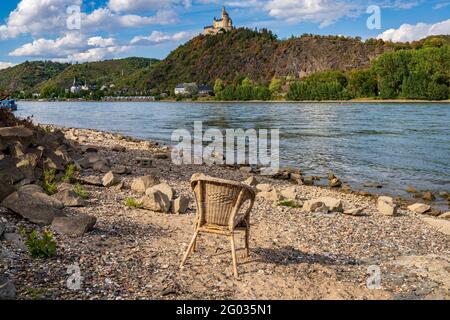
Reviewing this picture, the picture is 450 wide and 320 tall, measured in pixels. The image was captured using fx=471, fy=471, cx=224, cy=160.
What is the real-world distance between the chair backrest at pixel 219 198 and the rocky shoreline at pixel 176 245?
757mm

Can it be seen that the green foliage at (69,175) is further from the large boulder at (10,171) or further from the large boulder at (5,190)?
the large boulder at (5,190)

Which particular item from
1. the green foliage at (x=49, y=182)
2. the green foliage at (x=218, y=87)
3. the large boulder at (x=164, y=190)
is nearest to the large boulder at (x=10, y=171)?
the green foliage at (x=49, y=182)

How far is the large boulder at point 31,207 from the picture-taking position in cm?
758

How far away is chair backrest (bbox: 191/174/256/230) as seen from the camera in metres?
6.20

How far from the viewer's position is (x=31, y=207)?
7695mm

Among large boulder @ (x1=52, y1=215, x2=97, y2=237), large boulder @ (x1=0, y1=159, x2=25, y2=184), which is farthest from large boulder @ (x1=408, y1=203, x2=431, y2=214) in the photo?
large boulder @ (x1=0, y1=159, x2=25, y2=184)

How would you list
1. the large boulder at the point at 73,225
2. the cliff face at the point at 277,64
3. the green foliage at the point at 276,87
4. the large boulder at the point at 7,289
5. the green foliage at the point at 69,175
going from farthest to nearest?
the cliff face at the point at 277,64
the green foliage at the point at 276,87
the green foliage at the point at 69,175
the large boulder at the point at 73,225
the large boulder at the point at 7,289

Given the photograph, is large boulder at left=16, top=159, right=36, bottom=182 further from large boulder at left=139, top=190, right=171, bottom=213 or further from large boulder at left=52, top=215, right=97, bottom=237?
large boulder at left=52, top=215, right=97, bottom=237

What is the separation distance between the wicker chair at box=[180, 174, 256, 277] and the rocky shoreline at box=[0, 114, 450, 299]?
611mm

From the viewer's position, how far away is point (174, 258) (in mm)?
6891

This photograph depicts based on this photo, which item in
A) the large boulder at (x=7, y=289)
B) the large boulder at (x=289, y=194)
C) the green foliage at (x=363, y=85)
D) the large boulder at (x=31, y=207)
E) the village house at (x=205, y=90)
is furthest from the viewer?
the village house at (x=205, y=90)

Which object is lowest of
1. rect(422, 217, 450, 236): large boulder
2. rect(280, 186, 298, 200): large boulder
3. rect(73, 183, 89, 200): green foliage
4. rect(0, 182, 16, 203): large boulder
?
rect(422, 217, 450, 236): large boulder
